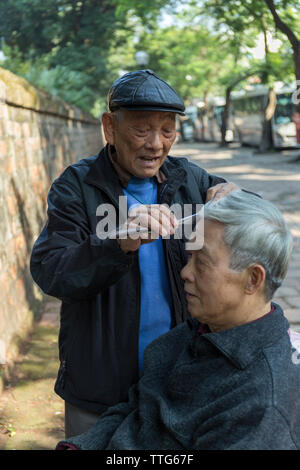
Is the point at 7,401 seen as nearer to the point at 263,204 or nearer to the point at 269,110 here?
the point at 263,204

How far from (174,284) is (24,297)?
340 cm

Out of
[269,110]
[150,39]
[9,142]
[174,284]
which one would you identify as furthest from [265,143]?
[174,284]

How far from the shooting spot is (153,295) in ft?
7.07

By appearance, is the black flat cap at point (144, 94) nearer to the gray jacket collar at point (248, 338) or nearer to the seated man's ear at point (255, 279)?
the seated man's ear at point (255, 279)

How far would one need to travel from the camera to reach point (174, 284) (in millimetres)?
2150

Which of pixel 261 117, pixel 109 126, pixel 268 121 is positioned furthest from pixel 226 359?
pixel 261 117

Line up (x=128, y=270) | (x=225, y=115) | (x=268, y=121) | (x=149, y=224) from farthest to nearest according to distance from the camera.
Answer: (x=225, y=115) → (x=268, y=121) → (x=128, y=270) → (x=149, y=224)

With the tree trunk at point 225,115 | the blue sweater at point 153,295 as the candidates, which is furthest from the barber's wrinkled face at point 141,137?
the tree trunk at point 225,115

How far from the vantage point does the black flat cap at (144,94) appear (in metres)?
2.01

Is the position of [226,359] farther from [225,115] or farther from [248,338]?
[225,115]

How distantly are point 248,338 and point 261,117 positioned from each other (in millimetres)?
27292

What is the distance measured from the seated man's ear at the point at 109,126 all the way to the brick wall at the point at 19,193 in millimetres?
Result: 2457
